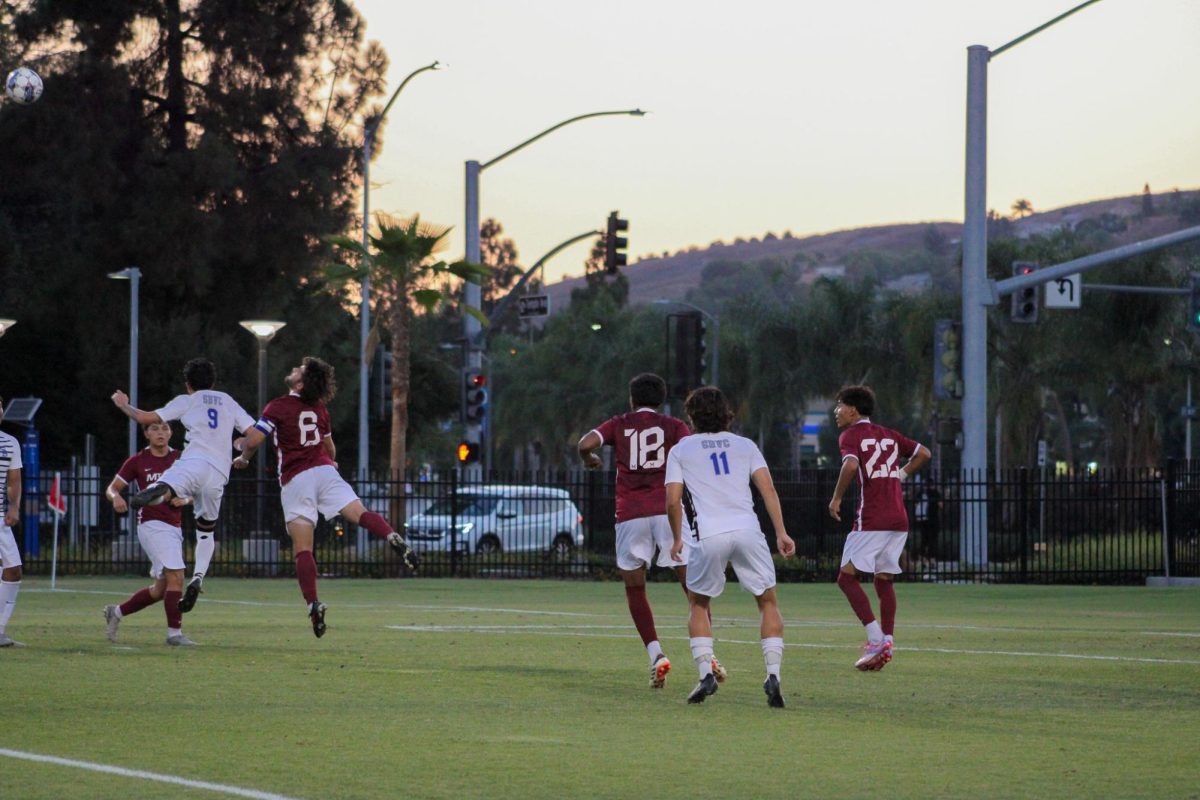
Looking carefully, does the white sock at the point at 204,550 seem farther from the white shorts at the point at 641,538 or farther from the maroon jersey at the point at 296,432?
the white shorts at the point at 641,538

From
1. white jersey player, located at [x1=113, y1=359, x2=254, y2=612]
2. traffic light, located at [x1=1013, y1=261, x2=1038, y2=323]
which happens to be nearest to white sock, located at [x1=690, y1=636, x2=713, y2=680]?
white jersey player, located at [x1=113, y1=359, x2=254, y2=612]

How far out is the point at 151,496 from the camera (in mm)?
13633

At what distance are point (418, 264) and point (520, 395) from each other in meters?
60.2

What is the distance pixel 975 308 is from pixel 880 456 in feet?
54.4

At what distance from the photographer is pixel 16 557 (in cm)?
1353

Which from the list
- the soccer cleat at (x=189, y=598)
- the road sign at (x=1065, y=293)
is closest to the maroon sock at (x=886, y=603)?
the soccer cleat at (x=189, y=598)

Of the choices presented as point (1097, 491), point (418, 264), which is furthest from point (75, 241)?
point (1097, 491)

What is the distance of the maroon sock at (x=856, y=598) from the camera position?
1286 centimetres

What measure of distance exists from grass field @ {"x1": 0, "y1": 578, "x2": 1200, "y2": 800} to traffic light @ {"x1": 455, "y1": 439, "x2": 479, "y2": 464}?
529 inches

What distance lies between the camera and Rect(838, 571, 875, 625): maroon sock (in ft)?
42.2

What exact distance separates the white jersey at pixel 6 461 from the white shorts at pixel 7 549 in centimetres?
10

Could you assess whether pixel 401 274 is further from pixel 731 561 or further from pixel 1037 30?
pixel 731 561

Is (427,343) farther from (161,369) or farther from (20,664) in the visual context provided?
(20,664)

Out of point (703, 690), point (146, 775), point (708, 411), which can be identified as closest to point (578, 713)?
point (703, 690)
